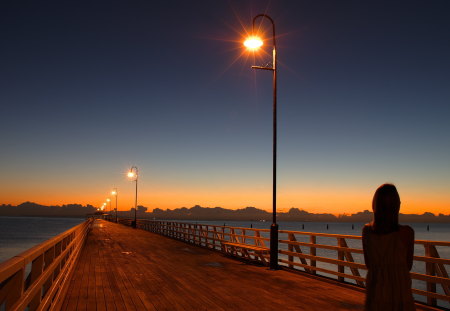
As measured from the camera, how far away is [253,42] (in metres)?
13.4

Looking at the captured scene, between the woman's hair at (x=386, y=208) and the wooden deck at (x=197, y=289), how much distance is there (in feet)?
15.6

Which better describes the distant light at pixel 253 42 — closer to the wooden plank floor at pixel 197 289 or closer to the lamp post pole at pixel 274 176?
the lamp post pole at pixel 274 176

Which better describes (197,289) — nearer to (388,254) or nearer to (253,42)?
(388,254)

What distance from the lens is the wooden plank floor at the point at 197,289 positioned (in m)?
8.09

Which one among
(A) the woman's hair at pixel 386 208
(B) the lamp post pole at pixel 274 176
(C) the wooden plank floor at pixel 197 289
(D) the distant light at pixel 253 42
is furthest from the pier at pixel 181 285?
(D) the distant light at pixel 253 42

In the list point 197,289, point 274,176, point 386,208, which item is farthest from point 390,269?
point 274,176

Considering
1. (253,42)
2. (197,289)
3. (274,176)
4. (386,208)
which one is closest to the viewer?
(386,208)

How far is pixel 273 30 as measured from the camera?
14.5 meters

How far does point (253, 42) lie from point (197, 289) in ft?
25.8

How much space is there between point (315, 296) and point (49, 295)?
5.46 metres

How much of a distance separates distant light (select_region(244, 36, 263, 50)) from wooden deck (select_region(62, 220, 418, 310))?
7129 mm

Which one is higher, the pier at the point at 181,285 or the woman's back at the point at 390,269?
the woman's back at the point at 390,269

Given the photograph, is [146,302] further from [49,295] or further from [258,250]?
[258,250]

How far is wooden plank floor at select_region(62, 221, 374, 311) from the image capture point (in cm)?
809
